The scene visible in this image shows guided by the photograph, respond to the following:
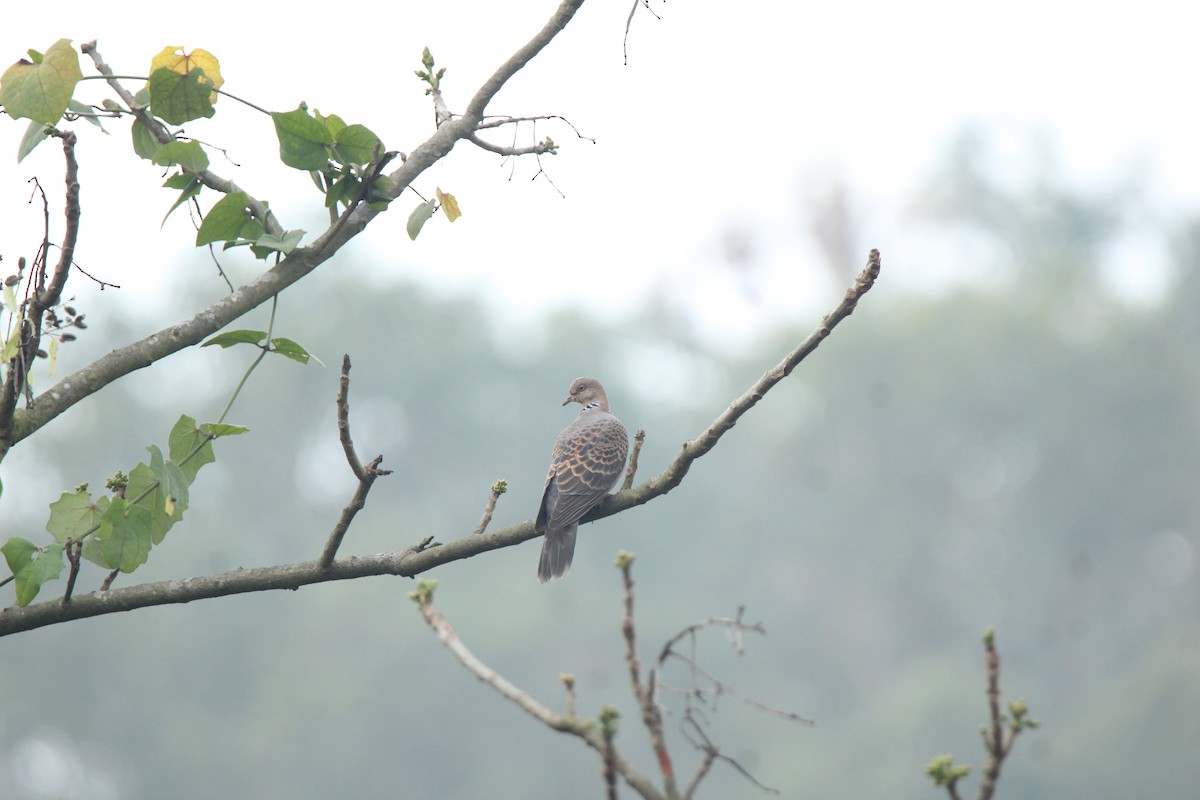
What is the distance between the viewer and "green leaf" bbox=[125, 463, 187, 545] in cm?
346

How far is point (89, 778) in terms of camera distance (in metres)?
42.2

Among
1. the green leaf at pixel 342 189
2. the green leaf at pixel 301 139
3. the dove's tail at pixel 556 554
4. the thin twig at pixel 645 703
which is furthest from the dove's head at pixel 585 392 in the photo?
the thin twig at pixel 645 703

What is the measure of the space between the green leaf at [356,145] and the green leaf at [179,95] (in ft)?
1.20

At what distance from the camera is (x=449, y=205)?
4223 millimetres

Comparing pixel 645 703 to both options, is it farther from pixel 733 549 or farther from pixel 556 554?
pixel 733 549

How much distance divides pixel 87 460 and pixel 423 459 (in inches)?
477

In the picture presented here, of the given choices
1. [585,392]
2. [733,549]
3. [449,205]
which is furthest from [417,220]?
[733,549]

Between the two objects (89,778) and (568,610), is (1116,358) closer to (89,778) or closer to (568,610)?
(568,610)

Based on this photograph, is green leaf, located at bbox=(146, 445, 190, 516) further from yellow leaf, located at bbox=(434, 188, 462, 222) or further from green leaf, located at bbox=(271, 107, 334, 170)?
yellow leaf, located at bbox=(434, 188, 462, 222)

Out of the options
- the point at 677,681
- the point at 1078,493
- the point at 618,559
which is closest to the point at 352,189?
the point at 618,559

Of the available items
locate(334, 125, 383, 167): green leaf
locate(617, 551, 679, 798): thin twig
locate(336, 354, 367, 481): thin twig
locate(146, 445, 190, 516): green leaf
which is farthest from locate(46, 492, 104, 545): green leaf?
locate(617, 551, 679, 798): thin twig

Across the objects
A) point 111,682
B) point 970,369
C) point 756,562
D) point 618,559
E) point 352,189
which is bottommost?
→ point 618,559

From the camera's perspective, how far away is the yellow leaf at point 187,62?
3689 mm

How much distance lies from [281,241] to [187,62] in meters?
0.57
